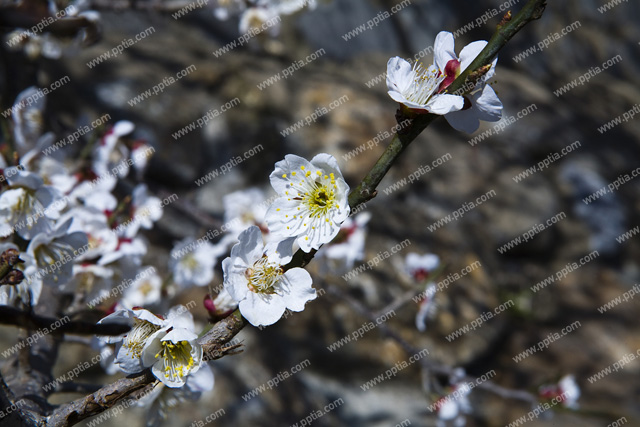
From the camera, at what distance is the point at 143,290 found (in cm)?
187

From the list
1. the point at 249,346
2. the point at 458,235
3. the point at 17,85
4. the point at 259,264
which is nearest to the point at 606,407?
the point at 458,235

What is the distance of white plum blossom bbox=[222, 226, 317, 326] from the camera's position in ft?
→ 3.42

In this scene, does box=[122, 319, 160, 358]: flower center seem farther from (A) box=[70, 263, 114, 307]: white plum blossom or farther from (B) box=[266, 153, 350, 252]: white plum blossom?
(A) box=[70, 263, 114, 307]: white plum blossom

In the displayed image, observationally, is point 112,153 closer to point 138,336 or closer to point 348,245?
point 348,245

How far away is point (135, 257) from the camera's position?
172 centimetres

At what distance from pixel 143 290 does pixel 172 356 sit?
2.87ft

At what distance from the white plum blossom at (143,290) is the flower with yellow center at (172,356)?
2.21 ft

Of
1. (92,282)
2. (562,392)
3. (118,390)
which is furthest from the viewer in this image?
(562,392)

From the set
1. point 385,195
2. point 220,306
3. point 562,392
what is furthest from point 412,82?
point 385,195

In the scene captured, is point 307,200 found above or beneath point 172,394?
above

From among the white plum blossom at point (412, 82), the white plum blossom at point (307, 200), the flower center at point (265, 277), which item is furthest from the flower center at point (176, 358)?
the white plum blossom at point (412, 82)

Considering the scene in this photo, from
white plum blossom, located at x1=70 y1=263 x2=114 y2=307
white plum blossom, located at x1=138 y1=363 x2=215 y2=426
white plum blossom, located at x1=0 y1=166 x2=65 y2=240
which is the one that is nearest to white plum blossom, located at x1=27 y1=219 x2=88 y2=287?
white plum blossom, located at x1=0 y1=166 x2=65 y2=240

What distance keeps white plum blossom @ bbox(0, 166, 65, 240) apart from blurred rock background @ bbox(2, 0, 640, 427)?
0.80 metres

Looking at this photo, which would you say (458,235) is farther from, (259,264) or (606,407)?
(259,264)
